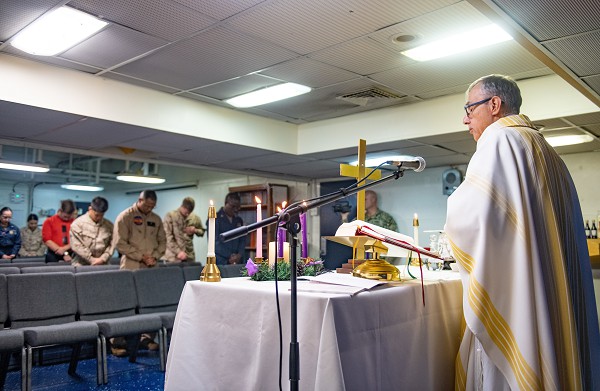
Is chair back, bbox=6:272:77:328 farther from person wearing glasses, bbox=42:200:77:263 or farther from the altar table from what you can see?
person wearing glasses, bbox=42:200:77:263

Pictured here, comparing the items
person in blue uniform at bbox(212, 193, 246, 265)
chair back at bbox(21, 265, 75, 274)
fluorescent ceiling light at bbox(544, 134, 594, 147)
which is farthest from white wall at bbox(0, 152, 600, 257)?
chair back at bbox(21, 265, 75, 274)

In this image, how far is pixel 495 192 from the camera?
5.57ft

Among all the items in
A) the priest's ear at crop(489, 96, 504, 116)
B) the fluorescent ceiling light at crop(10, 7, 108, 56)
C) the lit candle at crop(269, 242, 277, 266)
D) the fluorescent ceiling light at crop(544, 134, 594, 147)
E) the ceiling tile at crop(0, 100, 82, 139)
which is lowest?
the lit candle at crop(269, 242, 277, 266)

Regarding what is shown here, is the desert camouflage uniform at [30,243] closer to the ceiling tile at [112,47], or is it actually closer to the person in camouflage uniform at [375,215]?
the person in camouflage uniform at [375,215]

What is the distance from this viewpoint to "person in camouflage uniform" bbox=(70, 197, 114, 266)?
6.40 metres

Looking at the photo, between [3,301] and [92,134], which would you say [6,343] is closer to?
[3,301]

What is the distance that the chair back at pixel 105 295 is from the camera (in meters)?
4.64

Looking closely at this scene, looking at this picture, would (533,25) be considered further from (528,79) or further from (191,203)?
(191,203)

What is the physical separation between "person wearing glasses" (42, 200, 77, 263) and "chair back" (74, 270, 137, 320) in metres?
2.68

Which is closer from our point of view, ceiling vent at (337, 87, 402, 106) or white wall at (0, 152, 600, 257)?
ceiling vent at (337, 87, 402, 106)

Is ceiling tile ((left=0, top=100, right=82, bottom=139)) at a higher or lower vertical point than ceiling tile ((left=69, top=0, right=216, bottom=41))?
lower

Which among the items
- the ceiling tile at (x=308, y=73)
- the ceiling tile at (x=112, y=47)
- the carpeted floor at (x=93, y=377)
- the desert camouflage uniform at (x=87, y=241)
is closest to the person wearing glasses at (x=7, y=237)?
the desert camouflage uniform at (x=87, y=241)

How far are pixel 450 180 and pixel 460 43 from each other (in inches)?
141

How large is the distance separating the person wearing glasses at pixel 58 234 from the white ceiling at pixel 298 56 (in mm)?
1979
